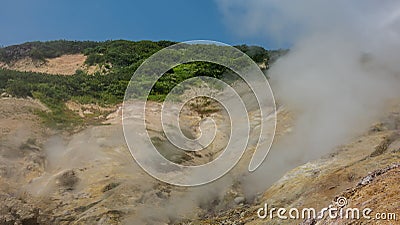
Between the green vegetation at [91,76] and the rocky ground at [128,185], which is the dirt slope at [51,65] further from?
the rocky ground at [128,185]

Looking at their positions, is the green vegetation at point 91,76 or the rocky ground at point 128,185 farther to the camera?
the green vegetation at point 91,76

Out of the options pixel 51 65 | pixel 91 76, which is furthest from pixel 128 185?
pixel 51 65

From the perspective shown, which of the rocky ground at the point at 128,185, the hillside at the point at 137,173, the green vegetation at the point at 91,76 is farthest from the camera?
Result: the green vegetation at the point at 91,76

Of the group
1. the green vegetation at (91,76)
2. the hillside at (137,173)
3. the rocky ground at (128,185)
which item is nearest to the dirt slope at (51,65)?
the green vegetation at (91,76)

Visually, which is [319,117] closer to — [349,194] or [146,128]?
[146,128]

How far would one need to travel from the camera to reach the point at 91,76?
43.8 metres

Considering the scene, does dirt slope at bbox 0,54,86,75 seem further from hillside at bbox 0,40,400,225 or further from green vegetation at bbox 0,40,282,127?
hillside at bbox 0,40,400,225

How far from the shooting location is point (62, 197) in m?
19.3

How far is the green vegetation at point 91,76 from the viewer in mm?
33209

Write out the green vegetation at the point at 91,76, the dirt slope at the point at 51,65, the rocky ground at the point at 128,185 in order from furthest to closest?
the dirt slope at the point at 51,65
the green vegetation at the point at 91,76
the rocky ground at the point at 128,185

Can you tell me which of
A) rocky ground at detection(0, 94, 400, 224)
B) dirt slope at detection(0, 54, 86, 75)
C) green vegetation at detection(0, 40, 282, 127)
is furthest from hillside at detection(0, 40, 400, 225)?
dirt slope at detection(0, 54, 86, 75)

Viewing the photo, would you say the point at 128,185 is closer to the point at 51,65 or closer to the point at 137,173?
the point at 137,173

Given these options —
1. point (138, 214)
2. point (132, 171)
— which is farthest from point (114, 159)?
point (138, 214)

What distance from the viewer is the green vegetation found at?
33209 millimetres
